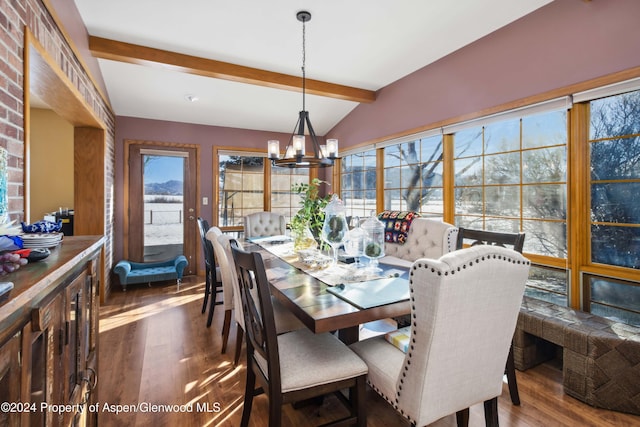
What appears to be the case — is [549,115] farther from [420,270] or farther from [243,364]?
[243,364]

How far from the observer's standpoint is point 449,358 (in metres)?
1.21

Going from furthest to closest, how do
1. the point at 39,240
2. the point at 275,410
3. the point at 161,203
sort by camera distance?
the point at 161,203 → the point at 275,410 → the point at 39,240

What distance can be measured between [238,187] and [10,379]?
4.74m

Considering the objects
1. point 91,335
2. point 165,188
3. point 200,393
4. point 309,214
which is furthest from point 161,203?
point 91,335

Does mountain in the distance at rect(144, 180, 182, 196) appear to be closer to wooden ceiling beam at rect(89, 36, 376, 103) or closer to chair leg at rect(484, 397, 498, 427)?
wooden ceiling beam at rect(89, 36, 376, 103)

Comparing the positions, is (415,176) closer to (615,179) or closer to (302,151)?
(302,151)

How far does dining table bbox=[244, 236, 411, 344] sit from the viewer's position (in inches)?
54.4

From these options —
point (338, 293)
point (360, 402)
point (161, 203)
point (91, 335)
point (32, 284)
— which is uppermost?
point (161, 203)

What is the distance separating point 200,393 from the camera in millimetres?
2023

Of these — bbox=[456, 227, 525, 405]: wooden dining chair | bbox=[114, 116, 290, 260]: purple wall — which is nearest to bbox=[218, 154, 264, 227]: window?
bbox=[114, 116, 290, 260]: purple wall

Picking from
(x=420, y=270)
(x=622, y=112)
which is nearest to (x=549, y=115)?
(x=622, y=112)

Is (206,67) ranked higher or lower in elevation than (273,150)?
higher

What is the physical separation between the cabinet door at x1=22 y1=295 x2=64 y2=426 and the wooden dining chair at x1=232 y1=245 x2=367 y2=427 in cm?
65

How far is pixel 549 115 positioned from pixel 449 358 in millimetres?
2358
